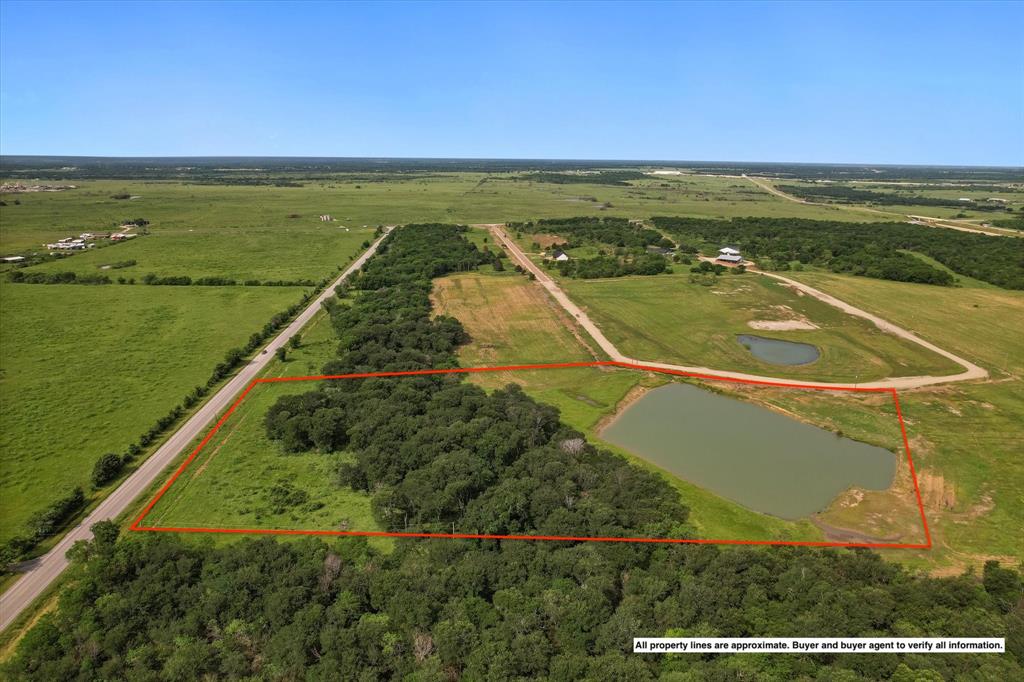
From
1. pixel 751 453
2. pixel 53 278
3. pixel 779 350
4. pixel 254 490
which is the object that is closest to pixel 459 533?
pixel 254 490

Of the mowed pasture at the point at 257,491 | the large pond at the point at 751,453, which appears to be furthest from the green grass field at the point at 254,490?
the large pond at the point at 751,453

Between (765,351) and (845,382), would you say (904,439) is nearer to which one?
(845,382)

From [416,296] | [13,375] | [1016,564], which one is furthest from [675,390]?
[13,375]

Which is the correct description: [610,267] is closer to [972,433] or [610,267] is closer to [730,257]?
[730,257]

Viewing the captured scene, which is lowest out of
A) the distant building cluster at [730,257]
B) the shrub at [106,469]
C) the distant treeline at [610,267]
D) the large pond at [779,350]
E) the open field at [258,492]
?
the open field at [258,492]

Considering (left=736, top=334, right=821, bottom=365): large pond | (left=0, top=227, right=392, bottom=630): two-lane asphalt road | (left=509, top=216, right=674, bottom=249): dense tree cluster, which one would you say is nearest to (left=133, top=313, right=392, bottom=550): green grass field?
(left=0, top=227, right=392, bottom=630): two-lane asphalt road

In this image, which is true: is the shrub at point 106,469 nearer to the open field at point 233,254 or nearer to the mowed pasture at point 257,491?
the mowed pasture at point 257,491
